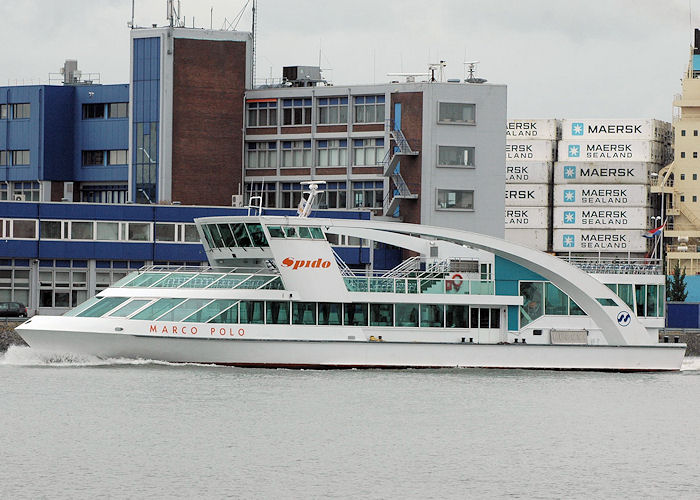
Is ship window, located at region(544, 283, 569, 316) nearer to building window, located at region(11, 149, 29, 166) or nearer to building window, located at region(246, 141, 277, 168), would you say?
building window, located at region(246, 141, 277, 168)

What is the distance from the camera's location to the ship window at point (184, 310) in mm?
54594

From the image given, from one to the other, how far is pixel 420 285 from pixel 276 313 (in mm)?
6090

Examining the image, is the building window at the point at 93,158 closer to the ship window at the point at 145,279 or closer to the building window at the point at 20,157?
the building window at the point at 20,157

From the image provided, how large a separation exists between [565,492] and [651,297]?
27.5m

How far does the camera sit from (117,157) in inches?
3841

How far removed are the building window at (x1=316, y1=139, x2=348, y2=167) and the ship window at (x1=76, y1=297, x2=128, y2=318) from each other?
43.9 metres

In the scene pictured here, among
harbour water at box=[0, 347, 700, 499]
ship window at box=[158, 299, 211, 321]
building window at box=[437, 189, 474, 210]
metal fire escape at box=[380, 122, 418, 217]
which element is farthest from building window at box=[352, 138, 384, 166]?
ship window at box=[158, 299, 211, 321]

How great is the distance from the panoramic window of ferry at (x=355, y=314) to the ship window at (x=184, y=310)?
5363 millimetres

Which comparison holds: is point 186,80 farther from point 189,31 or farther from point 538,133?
point 538,133

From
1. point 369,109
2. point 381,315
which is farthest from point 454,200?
point 381,315

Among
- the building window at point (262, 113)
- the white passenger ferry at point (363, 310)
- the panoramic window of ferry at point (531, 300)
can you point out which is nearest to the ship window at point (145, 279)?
the white passenger ferry at point (363, 310)

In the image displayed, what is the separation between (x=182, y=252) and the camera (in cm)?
8325

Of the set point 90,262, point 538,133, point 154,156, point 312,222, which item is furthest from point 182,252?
point 538,133

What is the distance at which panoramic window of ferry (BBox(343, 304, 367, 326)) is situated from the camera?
56.6m
